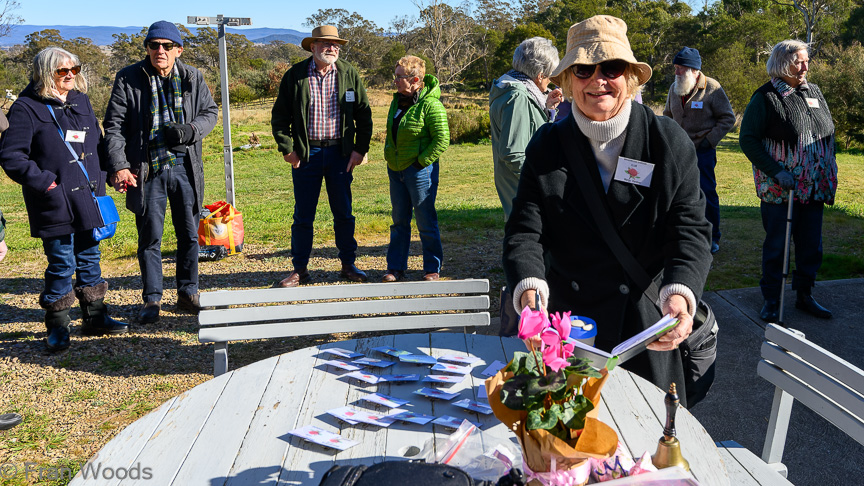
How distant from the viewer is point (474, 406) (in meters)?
2.15

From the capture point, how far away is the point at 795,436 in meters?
3.53

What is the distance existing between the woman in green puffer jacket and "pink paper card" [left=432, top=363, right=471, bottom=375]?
362 cm

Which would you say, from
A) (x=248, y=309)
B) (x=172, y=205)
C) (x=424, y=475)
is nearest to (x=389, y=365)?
(x=248, y=309)

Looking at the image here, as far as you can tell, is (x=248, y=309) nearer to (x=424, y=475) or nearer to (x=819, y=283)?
(x=424, y=475)

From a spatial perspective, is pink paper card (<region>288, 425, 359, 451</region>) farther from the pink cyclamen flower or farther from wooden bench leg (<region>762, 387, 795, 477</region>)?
wooden bench leg (<region>762, 387, 795, 477</region>)

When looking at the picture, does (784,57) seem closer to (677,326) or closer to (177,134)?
(677,326)

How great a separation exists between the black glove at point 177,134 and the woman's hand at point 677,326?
13.3 feet

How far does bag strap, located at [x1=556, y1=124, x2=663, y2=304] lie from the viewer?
240 centimetres

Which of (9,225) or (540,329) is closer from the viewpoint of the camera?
(540,329)

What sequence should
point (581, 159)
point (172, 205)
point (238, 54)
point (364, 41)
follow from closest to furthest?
1. point (581, 159)
2. point (172, 205)
3. point (238, 54)
4. point (364, 41)

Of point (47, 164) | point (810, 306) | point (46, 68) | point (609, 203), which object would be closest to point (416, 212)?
point (47, 164)

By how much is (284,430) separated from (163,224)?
3820mm

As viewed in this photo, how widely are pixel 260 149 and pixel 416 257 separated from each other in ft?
45.5

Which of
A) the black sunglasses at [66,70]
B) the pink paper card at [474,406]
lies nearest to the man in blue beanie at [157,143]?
the black sunglasses at [66,70]
